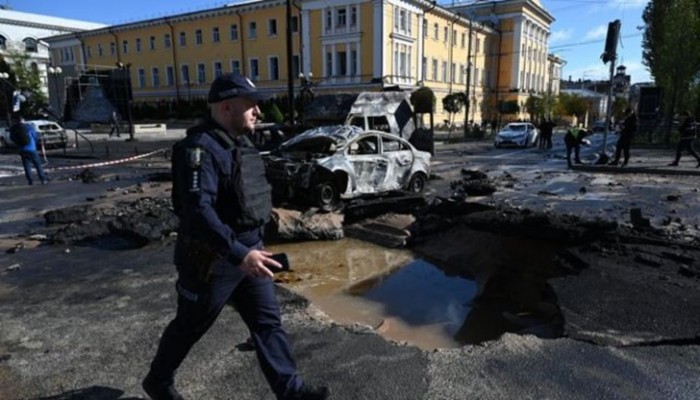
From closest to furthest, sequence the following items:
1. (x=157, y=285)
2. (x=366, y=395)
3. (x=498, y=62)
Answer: (x=366, y=395)
(x=157, y=285)
(x=498, y=62)

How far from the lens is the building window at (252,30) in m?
53.5

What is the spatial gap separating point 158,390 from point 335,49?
4864cm

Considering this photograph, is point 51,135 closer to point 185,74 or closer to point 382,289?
point 382,289

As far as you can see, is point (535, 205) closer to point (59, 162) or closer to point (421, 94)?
point (421, 94)

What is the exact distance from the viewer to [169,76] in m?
61.6

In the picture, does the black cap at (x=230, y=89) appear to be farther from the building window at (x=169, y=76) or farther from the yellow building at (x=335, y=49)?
the building window at (x=169, y=76)

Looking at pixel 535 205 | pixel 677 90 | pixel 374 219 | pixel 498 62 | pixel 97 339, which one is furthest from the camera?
pixel 498 62

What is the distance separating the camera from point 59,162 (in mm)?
20641

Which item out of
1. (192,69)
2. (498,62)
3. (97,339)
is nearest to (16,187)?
(97,339)

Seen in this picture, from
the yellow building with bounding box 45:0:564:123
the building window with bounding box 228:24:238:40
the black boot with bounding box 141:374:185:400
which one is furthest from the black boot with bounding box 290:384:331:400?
the building window with bounding box 228:24:238:40

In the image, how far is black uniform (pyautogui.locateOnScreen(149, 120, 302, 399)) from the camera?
7.73ft

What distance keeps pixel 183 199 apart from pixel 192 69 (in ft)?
203

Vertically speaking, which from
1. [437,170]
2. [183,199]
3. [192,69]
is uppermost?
[192,69]

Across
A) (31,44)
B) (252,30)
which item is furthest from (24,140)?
(31,44)
